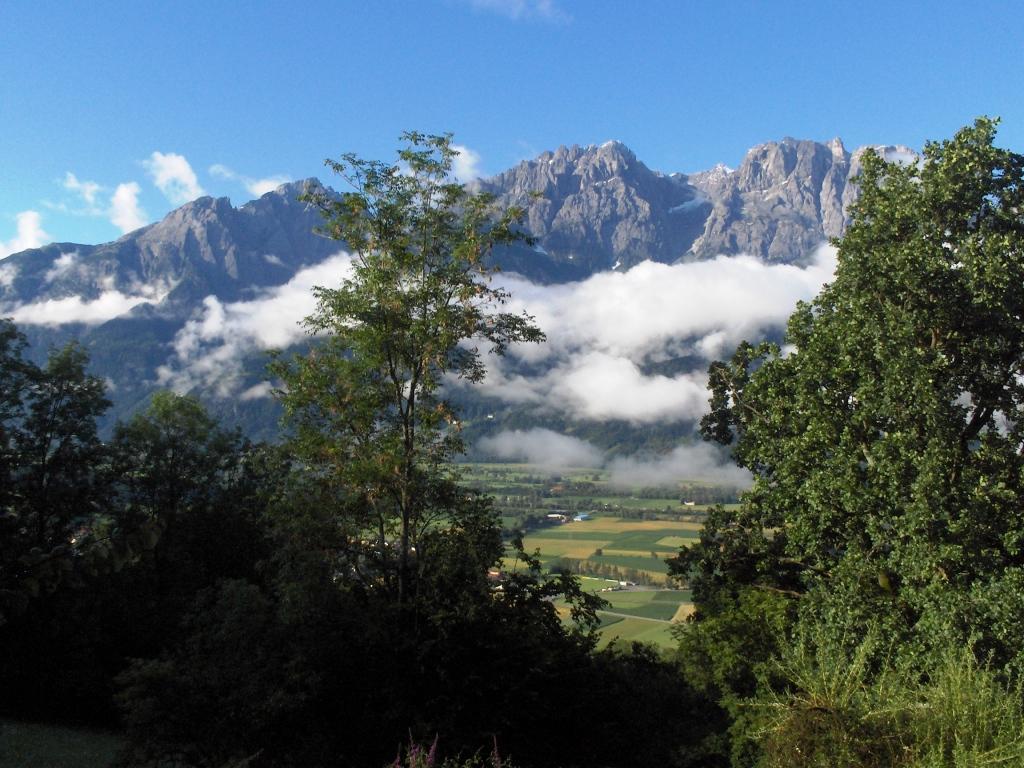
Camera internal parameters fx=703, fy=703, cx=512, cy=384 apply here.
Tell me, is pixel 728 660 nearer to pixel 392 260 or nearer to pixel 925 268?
pixel 925 268

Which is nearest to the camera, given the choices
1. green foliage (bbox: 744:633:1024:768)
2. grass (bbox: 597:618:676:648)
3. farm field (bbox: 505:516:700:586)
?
green foliage (bbox: 744:633:1024:768)

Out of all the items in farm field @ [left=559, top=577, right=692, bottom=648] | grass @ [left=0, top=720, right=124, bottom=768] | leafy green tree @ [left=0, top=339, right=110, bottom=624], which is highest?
leafy green tree @ [left=0, top=339, right=110, bottom=624]

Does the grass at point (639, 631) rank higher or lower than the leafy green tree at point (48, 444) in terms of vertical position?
lower

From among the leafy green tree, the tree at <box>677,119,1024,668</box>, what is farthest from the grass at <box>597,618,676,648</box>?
the tree at <box>677,119,1024,668</box>

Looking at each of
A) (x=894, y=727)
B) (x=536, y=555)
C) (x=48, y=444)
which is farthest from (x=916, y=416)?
(x=48, y=444)

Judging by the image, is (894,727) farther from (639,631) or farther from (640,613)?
(640,613)

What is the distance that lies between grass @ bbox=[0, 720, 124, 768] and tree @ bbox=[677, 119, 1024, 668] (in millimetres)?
14643

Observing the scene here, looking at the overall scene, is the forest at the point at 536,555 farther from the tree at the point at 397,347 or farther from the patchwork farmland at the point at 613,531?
the patchwork farmland at the point at 613,531

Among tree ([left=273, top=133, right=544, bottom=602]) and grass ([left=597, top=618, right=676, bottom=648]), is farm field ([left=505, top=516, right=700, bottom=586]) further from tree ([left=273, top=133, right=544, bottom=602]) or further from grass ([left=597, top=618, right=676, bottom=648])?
tree ([left=273, top=133, right=544, bottom=602])

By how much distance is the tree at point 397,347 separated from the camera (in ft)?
50.2

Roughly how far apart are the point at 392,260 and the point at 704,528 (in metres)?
11.1

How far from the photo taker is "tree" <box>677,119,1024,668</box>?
471 inches

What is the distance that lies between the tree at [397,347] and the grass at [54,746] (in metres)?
6.74

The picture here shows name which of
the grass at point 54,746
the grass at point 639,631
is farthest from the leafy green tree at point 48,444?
the grass at point 639,631
